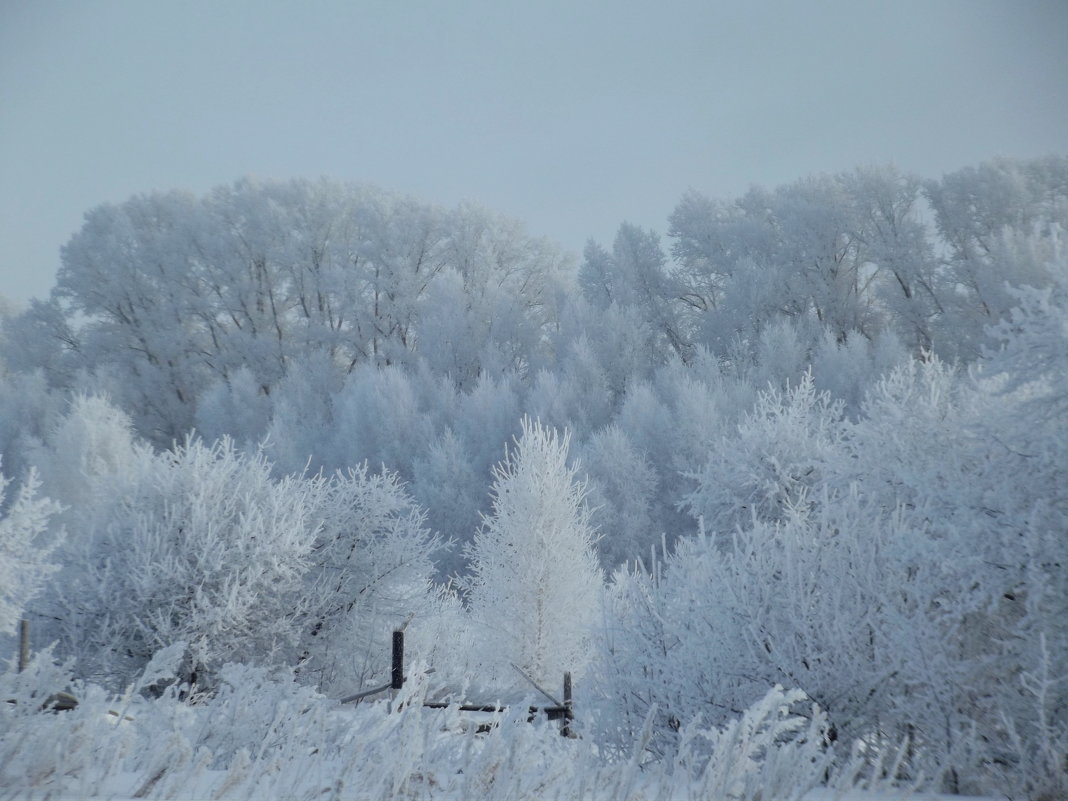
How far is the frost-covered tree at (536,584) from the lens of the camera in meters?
18.8

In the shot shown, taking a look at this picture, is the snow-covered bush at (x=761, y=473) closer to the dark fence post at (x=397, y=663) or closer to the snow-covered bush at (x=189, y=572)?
the dark fence post at (x=397, y=663)

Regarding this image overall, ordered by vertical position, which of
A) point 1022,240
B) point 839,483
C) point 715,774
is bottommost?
point 715,774

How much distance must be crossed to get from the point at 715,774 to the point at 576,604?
1595cm

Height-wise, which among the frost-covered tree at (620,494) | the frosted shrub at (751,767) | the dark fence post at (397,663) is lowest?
the dark fence post at (397,663)

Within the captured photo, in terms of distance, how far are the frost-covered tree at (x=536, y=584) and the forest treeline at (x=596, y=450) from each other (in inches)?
2.6

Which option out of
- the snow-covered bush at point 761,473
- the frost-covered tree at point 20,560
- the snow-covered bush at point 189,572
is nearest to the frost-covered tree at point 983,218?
the snow-covered bush at point 761,473

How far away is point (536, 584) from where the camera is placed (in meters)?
19.0

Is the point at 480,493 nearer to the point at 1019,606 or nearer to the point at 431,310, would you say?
the point at 431,310

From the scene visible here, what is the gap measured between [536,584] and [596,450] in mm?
11084

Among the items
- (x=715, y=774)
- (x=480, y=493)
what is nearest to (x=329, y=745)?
(x=715, y=774)

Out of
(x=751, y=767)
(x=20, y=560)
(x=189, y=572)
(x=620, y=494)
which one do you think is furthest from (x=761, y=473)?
(x=751, y=767)

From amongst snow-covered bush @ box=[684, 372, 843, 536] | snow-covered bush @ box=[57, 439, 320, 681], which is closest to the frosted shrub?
snow-covered bush @ box=[57, 439, 320, 681]

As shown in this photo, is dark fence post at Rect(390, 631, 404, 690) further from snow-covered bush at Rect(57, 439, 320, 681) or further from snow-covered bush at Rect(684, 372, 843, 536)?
snow-covered bush at Rect(684, 372, 843, 536)

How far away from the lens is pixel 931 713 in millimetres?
8133
